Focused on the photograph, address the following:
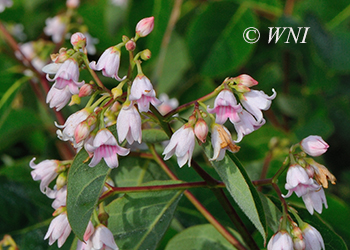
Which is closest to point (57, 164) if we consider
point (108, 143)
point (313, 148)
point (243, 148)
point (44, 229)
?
point (108, 143)

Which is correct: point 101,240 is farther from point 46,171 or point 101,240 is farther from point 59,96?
point 59,96

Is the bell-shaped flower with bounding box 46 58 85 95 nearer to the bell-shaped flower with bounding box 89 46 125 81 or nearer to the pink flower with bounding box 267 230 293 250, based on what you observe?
the bell-shaped flower with bounding box 89 46 125 81

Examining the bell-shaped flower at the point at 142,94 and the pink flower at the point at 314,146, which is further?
the pink flower at the point at 314,146

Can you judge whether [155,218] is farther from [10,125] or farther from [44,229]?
[10,125]

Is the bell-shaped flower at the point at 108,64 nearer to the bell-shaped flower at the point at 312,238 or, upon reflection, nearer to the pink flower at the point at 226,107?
the pink flower at the point at 226,107

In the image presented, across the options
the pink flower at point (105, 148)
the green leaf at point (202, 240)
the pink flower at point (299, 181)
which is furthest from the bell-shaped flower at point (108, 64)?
the green leaf at point (202, 240)

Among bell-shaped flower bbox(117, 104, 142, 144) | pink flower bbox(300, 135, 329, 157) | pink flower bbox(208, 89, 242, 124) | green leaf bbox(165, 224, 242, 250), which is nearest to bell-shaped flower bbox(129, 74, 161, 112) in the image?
bell-shaped flower bbox(117, 104, 142, 144)
